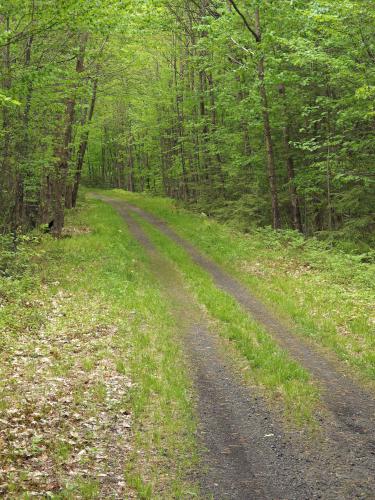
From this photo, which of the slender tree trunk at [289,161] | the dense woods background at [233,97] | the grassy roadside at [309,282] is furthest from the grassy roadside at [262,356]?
the slender tree trunk at [289,161]

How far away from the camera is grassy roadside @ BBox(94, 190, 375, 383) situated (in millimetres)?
A: 10656

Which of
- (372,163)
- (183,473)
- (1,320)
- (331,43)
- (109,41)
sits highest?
(109,41)

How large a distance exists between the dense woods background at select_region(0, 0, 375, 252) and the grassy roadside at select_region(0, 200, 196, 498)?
17.6 ft

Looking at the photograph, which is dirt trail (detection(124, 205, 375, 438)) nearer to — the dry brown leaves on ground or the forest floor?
the forest floor

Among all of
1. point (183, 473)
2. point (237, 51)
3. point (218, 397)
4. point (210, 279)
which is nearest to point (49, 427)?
point (183, 473)

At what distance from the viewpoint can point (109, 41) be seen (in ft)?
75.4

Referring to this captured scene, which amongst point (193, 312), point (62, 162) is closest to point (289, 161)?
point (62, 162)

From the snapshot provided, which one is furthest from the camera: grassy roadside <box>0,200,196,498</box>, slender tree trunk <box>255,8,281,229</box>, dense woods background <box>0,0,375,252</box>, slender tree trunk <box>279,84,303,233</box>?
slender tree trunk <box>279,84,303,233</box>

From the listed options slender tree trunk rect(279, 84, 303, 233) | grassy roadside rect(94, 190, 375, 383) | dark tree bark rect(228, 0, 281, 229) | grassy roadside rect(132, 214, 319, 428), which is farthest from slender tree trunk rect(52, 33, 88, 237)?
slender tree trunk rect(279, 84, 303, 233)

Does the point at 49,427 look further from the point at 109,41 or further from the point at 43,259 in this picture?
the point at 109,41

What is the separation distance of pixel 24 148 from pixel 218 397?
43.4 ft

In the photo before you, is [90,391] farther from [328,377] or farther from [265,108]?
[265,108]

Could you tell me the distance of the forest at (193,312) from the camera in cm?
619

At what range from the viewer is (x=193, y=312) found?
1320 centimetres
